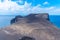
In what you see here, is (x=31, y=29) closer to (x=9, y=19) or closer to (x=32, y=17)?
(x=32, y=17)

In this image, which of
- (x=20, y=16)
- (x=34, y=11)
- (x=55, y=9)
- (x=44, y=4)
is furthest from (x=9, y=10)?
(x=55, y=9)

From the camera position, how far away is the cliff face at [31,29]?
2.46m

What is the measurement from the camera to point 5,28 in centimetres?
257

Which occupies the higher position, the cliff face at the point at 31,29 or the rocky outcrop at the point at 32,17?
the rocky outcrop at the point at 32,17

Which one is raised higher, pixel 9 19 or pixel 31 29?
pixel 9 19

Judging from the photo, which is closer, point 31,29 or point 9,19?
point 31,29

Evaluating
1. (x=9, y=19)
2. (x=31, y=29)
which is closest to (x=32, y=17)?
(x=31, y=29)

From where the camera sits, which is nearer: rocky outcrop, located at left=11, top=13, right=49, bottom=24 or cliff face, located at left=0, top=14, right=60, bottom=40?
cliff face, located at left=0, top=14, right=60, bottom=40

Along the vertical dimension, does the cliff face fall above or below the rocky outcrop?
below

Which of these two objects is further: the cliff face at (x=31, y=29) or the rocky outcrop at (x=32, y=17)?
the rocky outcrop at (x=32, y=17)

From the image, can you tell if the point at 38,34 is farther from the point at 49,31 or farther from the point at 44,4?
the point at 44,4

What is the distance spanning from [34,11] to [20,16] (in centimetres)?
23

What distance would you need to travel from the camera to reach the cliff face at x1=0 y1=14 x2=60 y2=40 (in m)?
2.46

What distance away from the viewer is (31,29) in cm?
251
